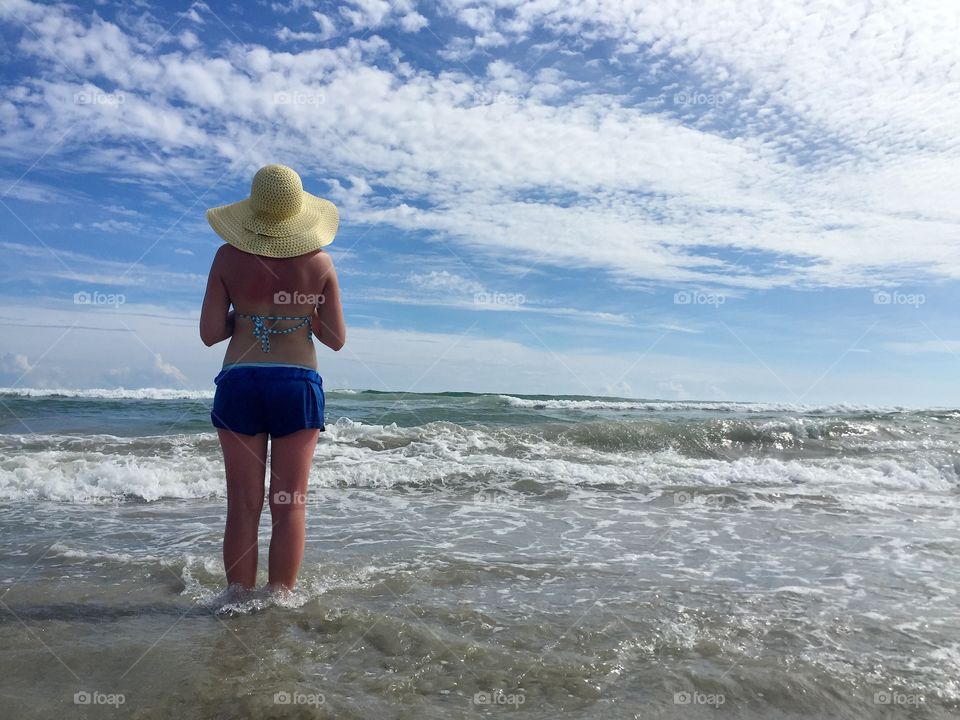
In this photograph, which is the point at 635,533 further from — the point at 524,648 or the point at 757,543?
the point at 524,648

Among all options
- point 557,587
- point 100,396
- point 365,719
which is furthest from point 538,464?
point 100,396

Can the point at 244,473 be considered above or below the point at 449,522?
above

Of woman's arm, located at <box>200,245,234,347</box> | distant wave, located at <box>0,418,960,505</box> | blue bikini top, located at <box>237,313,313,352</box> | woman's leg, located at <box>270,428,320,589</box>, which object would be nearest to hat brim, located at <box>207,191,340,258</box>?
woman's arm, located at <box>200,245,234,347</box>

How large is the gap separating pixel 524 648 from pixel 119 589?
2.41 meters

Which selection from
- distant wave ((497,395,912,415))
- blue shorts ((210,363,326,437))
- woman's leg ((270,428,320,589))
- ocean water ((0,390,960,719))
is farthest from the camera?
distant wave ((497,395,912,415))

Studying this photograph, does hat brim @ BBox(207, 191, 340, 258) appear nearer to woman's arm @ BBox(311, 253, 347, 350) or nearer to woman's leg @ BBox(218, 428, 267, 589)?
woman's arm @ BBox(311, 253, 347, 350)

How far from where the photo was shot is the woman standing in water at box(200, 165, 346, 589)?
3246mm

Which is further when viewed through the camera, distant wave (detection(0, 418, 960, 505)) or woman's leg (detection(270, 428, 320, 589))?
distant wave (detection(0, 418, 960, 505))

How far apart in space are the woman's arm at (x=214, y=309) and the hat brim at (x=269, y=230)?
0.12 m

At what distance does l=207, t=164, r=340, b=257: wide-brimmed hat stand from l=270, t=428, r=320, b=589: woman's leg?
0.93 metres

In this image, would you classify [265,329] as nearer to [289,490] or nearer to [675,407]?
[289,490]

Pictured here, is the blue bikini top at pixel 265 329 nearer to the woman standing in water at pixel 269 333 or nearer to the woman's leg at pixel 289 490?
the woman standing in water at pixel 269 333

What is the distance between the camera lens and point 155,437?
452 inches

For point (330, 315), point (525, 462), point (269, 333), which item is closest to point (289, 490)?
point (269, 333)
